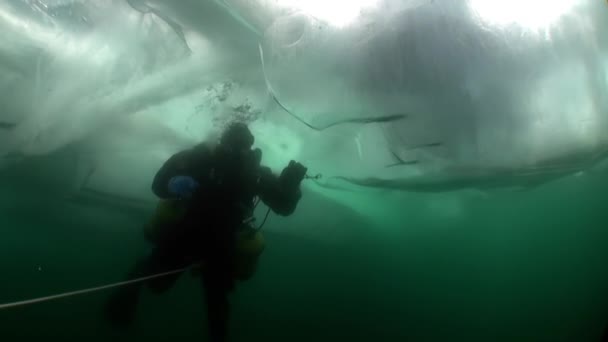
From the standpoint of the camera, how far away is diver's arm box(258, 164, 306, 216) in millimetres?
3441

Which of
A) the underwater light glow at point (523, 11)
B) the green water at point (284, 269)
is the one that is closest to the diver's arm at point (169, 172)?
the green water at point (284, 269)

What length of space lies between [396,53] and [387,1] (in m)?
0.56

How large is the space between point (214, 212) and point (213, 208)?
5 centimetres

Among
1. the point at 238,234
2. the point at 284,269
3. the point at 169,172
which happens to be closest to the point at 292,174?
the point at 238,234

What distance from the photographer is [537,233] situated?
3022 centimetres

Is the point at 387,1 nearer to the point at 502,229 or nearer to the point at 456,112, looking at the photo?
the point at 456,112

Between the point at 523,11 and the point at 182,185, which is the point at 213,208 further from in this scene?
the point at 523,11

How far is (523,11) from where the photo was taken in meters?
3.29

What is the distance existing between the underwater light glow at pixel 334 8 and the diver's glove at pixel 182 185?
2.14 meters

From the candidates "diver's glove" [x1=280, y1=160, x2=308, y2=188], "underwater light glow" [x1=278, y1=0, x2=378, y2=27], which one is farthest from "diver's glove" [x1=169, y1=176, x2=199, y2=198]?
"underwater light glow" [x1=278, y1=0, x2=378, y2=27]

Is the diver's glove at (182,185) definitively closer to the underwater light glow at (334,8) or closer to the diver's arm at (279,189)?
the diver's arm at (279,189)

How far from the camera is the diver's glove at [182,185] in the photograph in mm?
3029

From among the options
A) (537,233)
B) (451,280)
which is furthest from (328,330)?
(451,280)

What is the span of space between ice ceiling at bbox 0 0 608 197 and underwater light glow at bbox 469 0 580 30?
0.06ft
